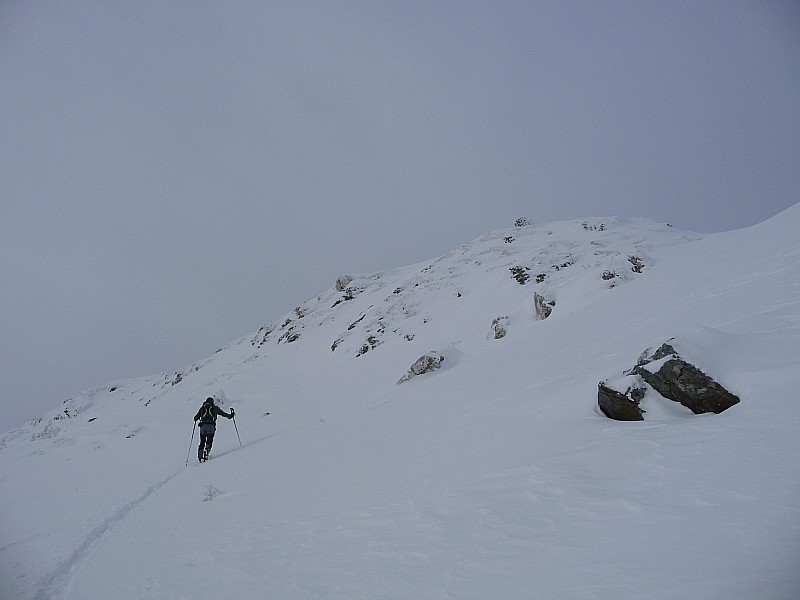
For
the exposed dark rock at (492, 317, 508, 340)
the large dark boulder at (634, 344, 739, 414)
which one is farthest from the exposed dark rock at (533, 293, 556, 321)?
the large dark boulder at (634, 344, 739, 414)

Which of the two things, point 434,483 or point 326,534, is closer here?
point 326,534

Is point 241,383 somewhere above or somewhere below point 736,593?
above

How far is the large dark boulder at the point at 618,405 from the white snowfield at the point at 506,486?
8.9 inches

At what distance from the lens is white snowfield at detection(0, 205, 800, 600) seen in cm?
380

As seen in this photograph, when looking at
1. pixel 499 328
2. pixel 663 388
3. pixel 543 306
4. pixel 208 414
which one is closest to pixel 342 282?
pixel 499 328

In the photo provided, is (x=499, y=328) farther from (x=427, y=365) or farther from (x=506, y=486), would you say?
(x=506, y=486)

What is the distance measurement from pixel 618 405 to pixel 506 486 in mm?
2616

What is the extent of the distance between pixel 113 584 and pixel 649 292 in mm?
16451

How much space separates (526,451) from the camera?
22.7 feet

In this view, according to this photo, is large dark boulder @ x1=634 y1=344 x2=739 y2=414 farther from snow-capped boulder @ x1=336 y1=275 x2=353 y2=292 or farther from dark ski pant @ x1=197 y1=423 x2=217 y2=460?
snow-capped boulder @ x1=336 y1=275 x2=353 y2=292

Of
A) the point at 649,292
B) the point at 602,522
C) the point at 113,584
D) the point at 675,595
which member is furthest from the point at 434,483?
the point at 649,292

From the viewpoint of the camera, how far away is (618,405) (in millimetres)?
7059

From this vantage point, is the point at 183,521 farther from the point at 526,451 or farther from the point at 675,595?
the point at 675,595

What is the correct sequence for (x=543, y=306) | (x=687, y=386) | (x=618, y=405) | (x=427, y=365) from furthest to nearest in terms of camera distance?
(x=543, y=306)
(x=427, y=365)
(x=618, y=405)
(x=687, y=386)
